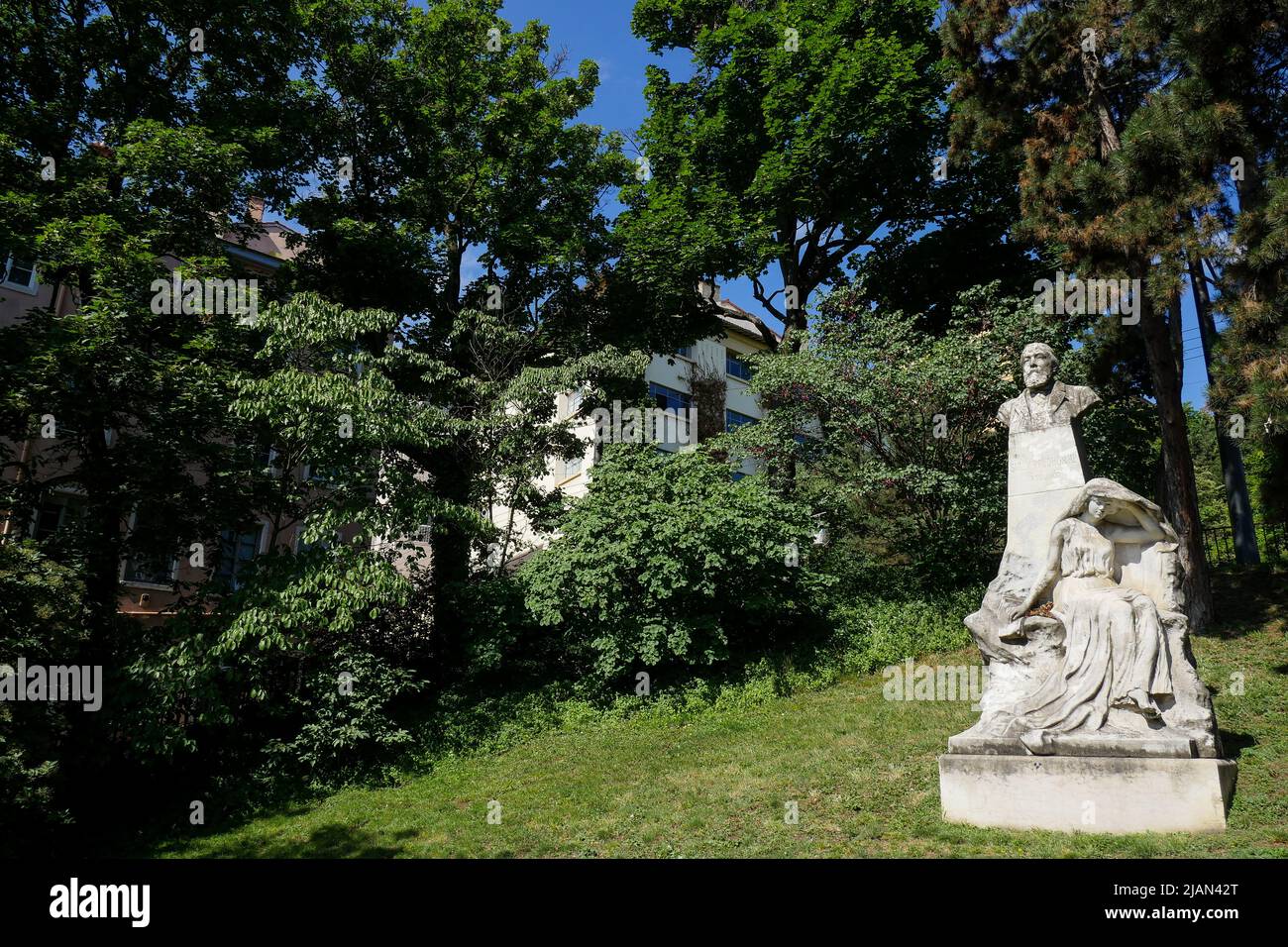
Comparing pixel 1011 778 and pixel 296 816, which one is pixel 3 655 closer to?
pixel 296 816

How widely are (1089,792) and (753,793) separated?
3.46 m

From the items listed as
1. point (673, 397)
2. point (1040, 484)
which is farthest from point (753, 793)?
point (673, 397)

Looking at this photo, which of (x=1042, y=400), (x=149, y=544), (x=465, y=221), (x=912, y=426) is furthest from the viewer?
(x=465, y=221)

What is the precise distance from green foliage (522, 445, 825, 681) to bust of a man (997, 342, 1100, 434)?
19.2 ft

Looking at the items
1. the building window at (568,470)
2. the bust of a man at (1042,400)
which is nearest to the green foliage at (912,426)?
the bust of a man at (1042,400)

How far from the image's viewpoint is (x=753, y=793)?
881 cm

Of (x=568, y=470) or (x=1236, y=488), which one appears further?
(x=568, y=470)

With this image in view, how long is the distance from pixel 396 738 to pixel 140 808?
3.46m

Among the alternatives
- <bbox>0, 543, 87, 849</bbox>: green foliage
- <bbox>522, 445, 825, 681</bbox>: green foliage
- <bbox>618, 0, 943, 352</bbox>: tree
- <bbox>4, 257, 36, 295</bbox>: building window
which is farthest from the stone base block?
<bbox>4, 257, 36, 295</bbox>: building window

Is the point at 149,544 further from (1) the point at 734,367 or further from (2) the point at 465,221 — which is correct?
(1) the point at 734,367

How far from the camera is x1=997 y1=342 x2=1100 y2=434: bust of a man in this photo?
8336mm

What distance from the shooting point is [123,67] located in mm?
14297

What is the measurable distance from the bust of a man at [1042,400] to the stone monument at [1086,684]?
11cm

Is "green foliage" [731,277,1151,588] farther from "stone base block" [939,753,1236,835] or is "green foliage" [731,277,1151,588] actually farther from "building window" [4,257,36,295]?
"building window" [4,257,36,295]
